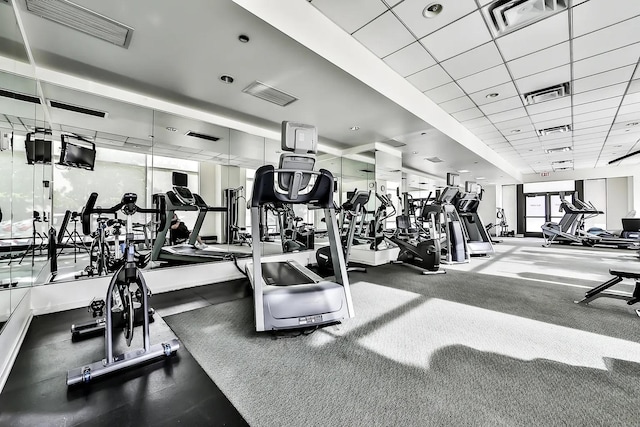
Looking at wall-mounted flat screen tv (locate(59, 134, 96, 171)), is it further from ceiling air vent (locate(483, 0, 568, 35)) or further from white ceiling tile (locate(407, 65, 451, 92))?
ceiling air vent (locate(483, 0, 568, 35))

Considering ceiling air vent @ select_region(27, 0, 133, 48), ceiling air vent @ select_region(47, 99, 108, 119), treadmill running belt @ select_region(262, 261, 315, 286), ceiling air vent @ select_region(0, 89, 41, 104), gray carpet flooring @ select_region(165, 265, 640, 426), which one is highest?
ceiling air vent @ select_region(27, 0, 133, 48)

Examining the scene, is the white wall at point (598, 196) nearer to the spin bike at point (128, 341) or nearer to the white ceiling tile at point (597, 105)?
the white ceiling tile at point (597, 105)

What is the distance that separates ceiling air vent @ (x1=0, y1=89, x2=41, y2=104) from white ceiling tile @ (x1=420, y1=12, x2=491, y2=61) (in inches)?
162

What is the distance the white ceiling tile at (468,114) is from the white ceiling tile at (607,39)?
190 centimetres

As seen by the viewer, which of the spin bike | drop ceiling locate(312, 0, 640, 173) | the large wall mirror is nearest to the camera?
the spin bike

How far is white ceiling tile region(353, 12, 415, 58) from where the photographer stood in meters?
2.98

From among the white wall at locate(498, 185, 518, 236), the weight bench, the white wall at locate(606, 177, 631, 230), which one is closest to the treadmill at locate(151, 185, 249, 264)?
A: the weight bench

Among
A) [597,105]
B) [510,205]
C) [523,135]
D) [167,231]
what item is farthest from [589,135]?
[167,231]

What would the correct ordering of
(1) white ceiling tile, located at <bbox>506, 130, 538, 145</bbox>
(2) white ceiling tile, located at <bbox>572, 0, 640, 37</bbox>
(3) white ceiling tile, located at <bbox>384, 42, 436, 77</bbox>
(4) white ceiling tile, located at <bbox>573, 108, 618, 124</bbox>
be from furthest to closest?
1. (1) white ceiling tile, located at <bbox>506, 130, 538, 145</bbox>
2. (4) white ceiling tile, located at <bbox>573, 108, 618, 124</bbox>
3. (3) white ceiling tile, located at <bbox>384, 42, 436, 77</bbox>
4. (2) white ceiling tile, located at <bbox>572, 0, 640, 37</bbox>

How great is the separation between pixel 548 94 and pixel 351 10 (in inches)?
156

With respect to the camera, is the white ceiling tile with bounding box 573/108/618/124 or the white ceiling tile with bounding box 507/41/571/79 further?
the white ceiling tile with bounding box 573/108/618/124

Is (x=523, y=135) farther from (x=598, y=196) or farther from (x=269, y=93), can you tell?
(x=598, y=196)

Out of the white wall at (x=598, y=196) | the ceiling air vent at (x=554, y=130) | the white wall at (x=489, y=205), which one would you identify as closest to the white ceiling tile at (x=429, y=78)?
the ceiling air vent at (x=554, y=130)

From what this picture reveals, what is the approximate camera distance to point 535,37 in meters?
3.22
